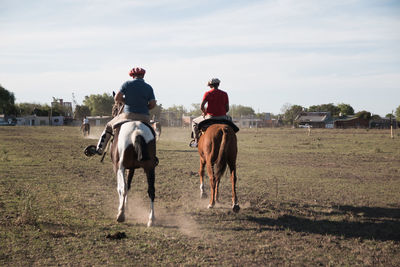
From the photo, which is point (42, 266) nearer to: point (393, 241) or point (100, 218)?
point (100, 218)

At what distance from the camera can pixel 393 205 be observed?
28.3ft

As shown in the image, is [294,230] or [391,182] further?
[391,182]

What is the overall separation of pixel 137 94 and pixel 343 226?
4847 millimetres

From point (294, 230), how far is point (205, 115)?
12.5 ft

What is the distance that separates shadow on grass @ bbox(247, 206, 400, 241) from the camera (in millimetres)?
6391

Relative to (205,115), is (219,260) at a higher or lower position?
lower

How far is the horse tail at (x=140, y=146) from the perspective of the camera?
653 cm

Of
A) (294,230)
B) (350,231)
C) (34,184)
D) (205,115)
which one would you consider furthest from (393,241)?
(34,184)

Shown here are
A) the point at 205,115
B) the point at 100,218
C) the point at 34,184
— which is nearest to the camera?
the point at 100,218

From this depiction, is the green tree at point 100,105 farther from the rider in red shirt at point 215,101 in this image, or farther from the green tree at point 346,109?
the rider in red shirt at point 215,101

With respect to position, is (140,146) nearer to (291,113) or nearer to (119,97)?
(119,97)

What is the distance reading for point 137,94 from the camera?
7.30m

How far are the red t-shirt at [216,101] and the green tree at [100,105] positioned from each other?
117 metres

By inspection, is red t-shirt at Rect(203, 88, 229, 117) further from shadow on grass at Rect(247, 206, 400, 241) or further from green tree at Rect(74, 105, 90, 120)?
green tree at Rect(74, 105, 90, 120)
